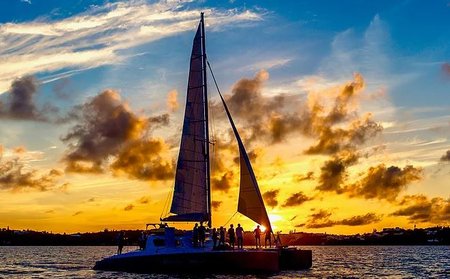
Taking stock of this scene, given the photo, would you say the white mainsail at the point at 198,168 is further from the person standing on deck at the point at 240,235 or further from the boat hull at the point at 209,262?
the boat hull at the point at 209,262

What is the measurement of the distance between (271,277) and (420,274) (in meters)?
22.2

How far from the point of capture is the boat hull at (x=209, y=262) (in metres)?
47.6

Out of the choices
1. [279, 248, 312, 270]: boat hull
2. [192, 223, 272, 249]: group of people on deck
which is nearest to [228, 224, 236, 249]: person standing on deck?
[192, 223, 272, 249]: group of people on deck

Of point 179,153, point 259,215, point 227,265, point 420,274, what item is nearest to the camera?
point 227,265

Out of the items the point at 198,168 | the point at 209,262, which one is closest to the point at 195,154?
the point at 198,168

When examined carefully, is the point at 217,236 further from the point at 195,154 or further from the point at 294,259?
the point at 294,259

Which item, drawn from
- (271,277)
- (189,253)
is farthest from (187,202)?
(271,277)

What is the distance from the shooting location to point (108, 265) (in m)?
55.1

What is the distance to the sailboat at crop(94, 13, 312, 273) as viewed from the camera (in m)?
48.3

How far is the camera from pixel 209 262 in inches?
1873

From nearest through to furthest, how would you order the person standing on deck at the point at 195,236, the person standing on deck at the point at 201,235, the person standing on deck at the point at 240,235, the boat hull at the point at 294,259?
1. the person standing on deck at the point at 195,236
2. the person standing on deck at the point at 201,235
3. the person standing on deck at the point at 240,235
4. the boat hull at the point at 294,259

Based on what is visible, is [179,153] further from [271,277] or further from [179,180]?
[271,277]

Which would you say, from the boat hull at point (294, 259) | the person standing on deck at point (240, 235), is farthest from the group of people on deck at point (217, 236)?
the boat hull at point (294, 259)

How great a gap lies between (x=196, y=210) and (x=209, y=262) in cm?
570
